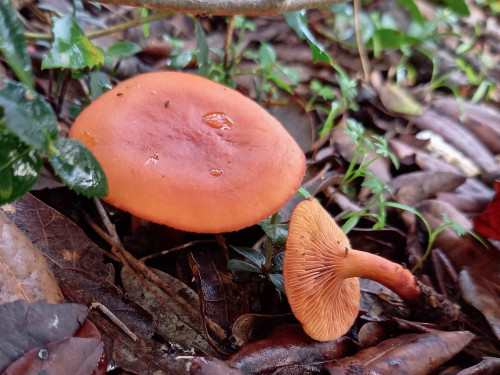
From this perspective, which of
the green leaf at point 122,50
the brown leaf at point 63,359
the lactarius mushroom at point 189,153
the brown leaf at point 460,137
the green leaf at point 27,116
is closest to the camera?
the green leaf at point 27,116

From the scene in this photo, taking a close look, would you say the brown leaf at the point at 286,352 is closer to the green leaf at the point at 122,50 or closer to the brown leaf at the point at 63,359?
the brown leaf at the point at 63,359

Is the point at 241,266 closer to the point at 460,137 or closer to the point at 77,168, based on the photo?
the point at 77,168

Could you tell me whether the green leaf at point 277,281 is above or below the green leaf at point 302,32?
below

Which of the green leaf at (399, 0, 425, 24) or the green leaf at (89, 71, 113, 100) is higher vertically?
the green leaf at (399, 0, 425, 24)

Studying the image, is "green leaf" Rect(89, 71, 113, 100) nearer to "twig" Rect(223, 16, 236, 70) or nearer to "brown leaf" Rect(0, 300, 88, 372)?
"twig" Rect(223, 16, 236, 70)


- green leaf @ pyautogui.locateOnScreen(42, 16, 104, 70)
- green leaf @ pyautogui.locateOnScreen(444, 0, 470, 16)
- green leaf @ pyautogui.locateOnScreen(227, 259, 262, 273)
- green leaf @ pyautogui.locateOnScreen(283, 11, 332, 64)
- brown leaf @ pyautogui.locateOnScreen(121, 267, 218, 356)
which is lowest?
brown leaf @ pyautogui.locateOnScreen(121, 267, 218, 356)

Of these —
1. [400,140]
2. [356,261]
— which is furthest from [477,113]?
[356,261]

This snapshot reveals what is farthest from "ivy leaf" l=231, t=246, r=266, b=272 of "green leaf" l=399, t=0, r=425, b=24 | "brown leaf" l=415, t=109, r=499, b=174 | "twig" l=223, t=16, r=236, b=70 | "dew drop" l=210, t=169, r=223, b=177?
"brown leaf" l=415, t=109, r=499, b=174

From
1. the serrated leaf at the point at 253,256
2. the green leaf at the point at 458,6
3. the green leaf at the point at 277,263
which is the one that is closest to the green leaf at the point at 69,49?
the serrated leaf at the point at 253,256
